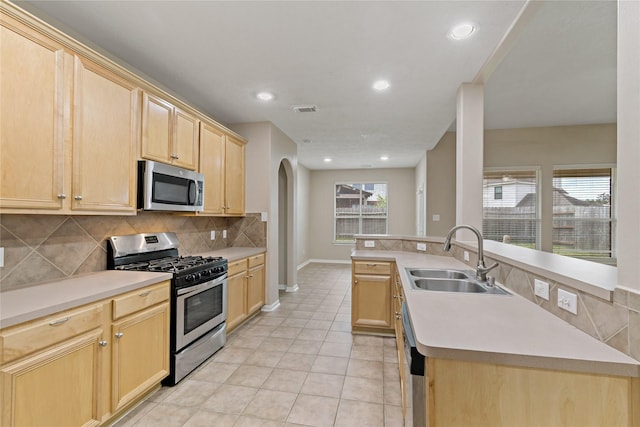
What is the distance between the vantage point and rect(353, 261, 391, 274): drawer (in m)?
3.19

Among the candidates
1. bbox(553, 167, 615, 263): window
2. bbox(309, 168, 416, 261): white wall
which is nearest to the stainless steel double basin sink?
bbox(553, 167, 615, 263): window

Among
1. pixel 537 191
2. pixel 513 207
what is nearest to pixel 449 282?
pixel 513 207

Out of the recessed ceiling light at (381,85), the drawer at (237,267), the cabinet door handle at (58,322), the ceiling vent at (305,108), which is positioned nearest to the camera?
the cabinet door handle at (58,322)

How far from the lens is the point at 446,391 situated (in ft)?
3.28

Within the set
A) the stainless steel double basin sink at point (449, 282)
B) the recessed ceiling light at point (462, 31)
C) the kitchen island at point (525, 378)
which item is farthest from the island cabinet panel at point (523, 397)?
the recessed ceiling light at point (462, 31)

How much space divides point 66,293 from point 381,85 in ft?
9.66

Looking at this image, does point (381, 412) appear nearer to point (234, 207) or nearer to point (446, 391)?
point (446, 391)

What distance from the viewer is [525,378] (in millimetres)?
952

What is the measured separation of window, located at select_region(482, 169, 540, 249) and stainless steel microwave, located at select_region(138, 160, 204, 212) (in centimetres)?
455

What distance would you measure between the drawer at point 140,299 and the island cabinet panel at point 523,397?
70.0 inches

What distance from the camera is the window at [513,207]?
5.07 m

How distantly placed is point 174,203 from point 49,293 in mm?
1175

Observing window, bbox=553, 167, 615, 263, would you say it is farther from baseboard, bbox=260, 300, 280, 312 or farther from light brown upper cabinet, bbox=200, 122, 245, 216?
light brown upper cabinet, bbox=200, 122, 245, 216

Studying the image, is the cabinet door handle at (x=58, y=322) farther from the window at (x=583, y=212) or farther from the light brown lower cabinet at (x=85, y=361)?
the window at (x=583, y=212)
